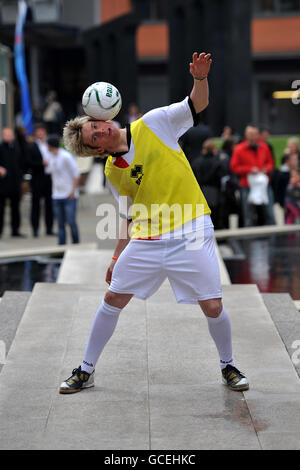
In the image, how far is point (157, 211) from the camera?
482 centimetres

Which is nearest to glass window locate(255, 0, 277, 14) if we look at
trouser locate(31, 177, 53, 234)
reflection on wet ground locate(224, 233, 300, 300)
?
trouser locate(31, 177, 53, 234)

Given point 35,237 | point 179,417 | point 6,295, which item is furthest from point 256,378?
point 35,237

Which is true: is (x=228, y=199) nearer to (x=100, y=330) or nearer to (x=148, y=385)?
(x=148, y=385)

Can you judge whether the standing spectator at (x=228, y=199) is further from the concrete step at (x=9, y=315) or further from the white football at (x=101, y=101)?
the white football at (x=101, y=101)

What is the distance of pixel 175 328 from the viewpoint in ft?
20.6

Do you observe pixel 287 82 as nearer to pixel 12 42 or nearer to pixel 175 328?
pixel 12 42

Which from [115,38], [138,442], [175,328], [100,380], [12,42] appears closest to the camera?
[138,442]

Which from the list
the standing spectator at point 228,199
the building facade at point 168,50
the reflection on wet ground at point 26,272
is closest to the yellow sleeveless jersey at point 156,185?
the reflection on wet ground at point 26,272

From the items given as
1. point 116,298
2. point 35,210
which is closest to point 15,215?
point 35,210

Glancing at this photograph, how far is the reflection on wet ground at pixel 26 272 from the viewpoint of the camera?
9.09 m

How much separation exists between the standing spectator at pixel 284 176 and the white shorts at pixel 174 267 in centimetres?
873

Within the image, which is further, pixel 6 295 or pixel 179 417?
pixel 6 295

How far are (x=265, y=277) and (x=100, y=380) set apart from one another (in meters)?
4.52

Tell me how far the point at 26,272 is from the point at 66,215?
2.62 m
